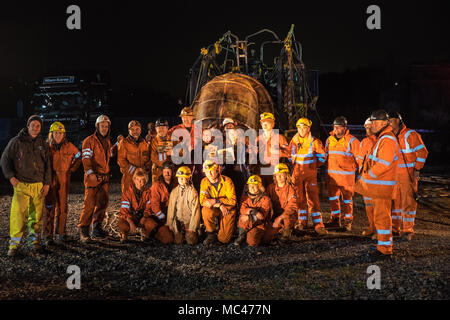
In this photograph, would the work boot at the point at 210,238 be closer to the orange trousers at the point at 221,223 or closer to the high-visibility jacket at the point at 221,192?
the orange trousers at the point at 221,223

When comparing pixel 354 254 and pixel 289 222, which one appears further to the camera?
pixel 289 222

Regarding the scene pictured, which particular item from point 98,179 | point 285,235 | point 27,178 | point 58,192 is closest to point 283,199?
point 285,235

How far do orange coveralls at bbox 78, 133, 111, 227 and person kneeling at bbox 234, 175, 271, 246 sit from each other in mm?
2228

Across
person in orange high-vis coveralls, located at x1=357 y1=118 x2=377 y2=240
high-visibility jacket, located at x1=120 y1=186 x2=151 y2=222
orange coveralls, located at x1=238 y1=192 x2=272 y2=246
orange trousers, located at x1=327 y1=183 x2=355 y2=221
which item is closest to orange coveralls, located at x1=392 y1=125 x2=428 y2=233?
person in orange high-vis coveralls, located at x1=357 y1=118 x2=377 y2=240

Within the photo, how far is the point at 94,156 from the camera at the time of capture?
20.1ft

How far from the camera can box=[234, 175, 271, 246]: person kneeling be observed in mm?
5645

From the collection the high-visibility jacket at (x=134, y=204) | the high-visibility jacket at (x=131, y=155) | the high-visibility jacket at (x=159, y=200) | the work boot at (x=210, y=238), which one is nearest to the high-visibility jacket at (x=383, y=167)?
the work boot at (x=210, y=238)

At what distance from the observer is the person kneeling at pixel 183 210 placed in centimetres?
577

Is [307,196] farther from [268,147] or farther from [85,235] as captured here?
[85,235]

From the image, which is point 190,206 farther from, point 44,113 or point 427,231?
point 44,113

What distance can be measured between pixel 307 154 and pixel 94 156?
11.3 ft

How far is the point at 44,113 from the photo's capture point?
16031mm

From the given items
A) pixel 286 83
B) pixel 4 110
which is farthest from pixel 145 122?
pixel 4 110
